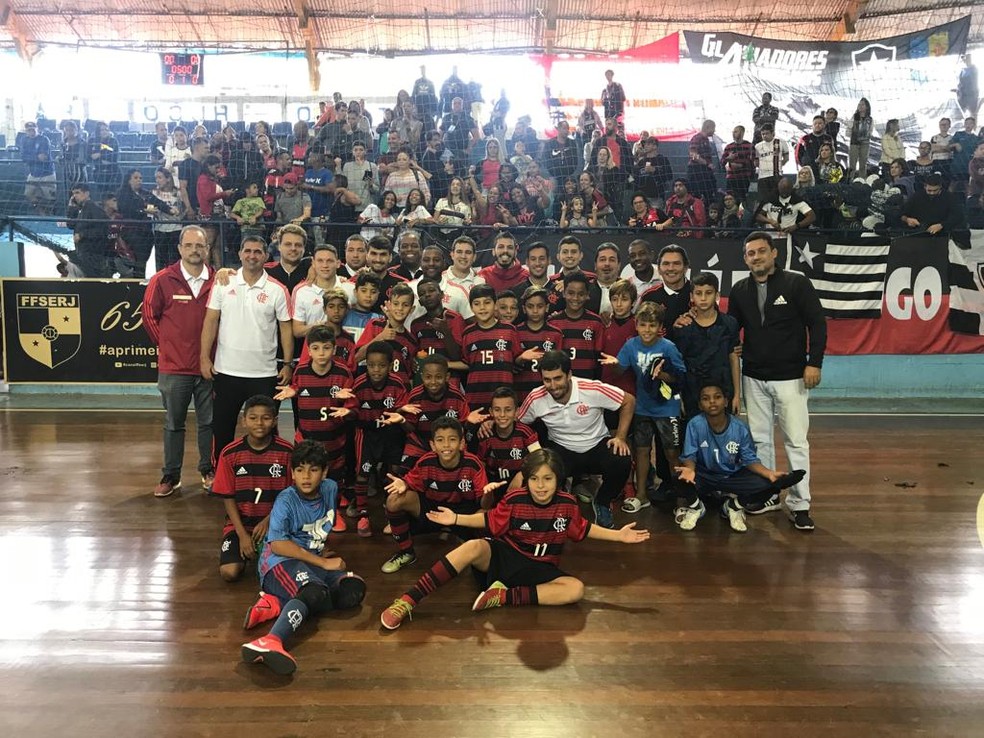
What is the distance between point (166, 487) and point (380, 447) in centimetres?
171

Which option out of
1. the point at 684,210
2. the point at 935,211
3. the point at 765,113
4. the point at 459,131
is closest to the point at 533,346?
the point at 684,210

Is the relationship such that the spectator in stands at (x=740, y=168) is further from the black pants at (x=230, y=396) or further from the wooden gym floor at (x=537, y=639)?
the black pants at (x=230, y=396)

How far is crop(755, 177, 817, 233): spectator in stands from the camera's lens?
8586 millimetres

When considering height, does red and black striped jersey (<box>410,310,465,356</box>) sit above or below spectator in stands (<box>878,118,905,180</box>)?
below

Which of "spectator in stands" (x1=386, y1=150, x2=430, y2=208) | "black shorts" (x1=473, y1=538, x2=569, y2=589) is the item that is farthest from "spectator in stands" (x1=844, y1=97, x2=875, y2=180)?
"black shorts" (x1=473, y1=538, x2=569, y2=589)

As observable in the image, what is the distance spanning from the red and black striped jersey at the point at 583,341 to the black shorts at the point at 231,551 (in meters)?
2.42

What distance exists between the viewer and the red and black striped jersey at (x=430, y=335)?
489 centimetres

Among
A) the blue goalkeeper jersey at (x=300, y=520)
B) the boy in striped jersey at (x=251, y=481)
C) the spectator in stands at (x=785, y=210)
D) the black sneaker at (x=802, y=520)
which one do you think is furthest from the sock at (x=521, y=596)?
the spectator in stands at (x=785, y=210)

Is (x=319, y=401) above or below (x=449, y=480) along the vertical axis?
above

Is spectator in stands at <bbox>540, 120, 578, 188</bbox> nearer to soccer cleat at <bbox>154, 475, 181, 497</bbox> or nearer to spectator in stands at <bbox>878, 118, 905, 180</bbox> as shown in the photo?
spectator in stands at <bbox>878, 118, 905, 180</bbox>

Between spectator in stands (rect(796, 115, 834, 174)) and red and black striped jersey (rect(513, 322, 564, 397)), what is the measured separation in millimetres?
6885

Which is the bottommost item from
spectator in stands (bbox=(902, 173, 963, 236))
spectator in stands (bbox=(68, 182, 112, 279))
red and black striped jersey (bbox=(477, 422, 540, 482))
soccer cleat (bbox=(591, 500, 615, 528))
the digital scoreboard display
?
soccer cleat (bbox=(591, 500, 615, 528))

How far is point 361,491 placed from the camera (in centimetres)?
459

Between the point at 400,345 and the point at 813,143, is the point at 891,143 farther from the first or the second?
the point at 400,345
